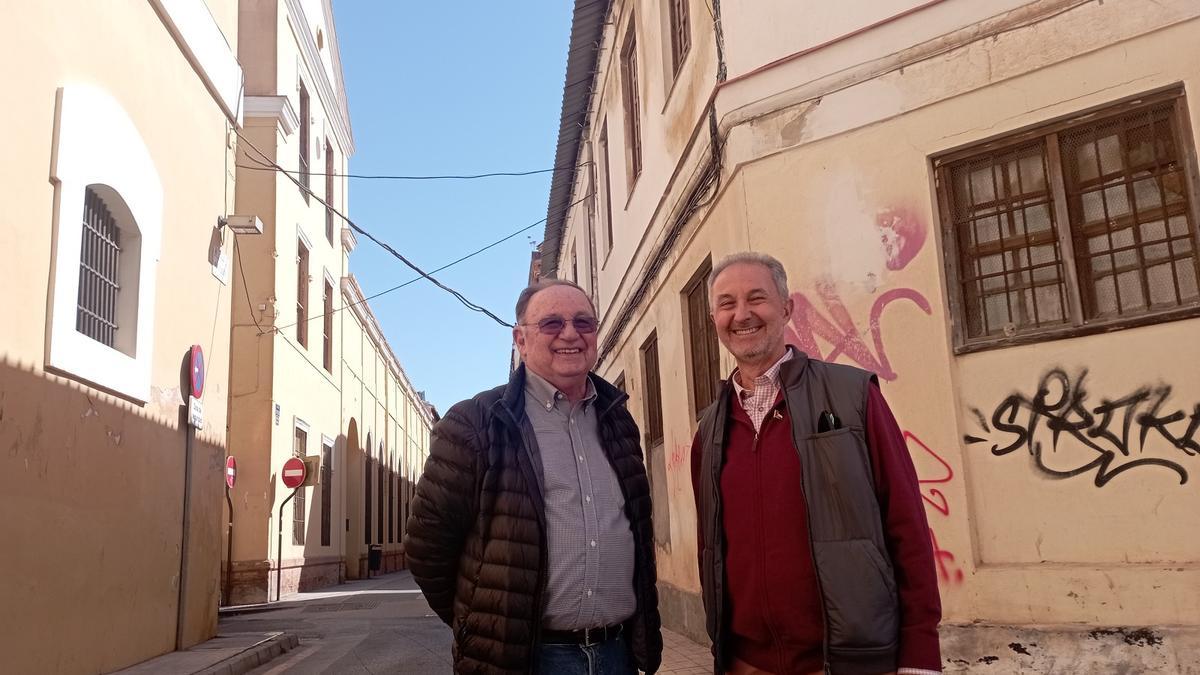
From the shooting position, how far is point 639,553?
2.85m

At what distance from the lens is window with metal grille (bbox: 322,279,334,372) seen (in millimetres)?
21344

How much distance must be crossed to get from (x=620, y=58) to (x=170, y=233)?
5.99 m

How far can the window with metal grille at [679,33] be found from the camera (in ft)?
28.7

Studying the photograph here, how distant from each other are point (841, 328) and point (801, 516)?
13.7 feet

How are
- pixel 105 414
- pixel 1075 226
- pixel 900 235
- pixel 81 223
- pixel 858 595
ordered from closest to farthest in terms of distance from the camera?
pixel 858 595 < pixel 1075 226 < pixel 900 235 < pixel 81 223 < pixel 105 414

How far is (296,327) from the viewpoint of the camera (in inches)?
709

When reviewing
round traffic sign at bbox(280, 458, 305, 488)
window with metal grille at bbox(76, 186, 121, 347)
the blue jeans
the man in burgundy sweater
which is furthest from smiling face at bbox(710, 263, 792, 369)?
round traffic sign at bbox(280, 458, 305, 488)

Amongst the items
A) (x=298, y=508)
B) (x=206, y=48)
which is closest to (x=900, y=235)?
(x=206, y=48)

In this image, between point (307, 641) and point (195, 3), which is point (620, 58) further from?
point (307, 641)

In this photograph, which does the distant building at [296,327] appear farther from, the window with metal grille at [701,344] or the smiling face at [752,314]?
the smiling face at [752,314]

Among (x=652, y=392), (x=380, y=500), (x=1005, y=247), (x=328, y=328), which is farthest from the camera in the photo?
(x=380, y=500)

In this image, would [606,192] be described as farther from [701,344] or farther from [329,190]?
[329,190]

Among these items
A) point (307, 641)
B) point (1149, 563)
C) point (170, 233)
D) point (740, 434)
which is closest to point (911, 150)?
point (1149, 563)

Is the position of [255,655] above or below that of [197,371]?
below
